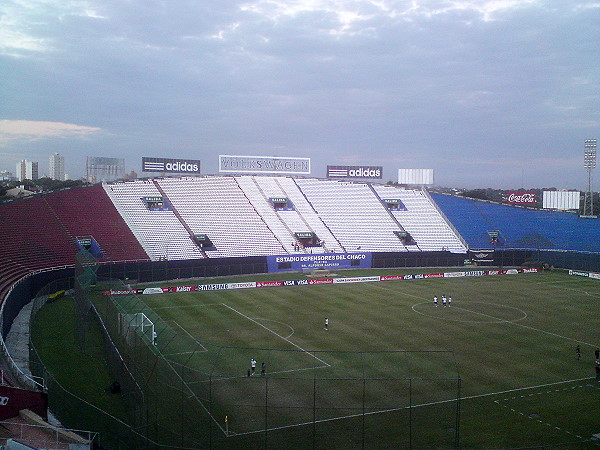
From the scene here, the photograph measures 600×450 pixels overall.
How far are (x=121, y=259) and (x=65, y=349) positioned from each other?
26310 millimetres

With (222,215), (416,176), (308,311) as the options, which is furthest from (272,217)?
(308,311)

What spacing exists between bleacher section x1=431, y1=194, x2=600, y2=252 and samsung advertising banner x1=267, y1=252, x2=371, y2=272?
55.8ft

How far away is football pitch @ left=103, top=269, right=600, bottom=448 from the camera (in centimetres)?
1944

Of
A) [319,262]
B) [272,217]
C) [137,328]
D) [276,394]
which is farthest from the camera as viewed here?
[272,217]

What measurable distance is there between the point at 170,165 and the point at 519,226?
52.4 metres

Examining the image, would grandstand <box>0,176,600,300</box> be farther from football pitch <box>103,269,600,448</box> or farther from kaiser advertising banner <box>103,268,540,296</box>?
football pitch <box>103,269,600,448</box>

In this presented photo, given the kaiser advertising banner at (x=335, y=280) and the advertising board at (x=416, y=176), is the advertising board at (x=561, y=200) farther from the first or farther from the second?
the kaiser advertising banner at (x=335, y=280)

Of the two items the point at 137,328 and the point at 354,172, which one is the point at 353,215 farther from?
the point at 137,328

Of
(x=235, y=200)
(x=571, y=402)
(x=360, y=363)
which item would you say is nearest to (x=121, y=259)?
(x=235, y=200)

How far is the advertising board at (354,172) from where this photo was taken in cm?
8538

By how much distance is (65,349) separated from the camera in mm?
29156

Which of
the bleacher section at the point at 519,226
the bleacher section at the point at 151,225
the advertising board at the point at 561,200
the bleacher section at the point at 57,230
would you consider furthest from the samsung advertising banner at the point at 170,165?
the advertising board at the point at 561,200

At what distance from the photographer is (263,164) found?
8175 centimetres

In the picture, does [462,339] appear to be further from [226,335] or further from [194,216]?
[194,216]
